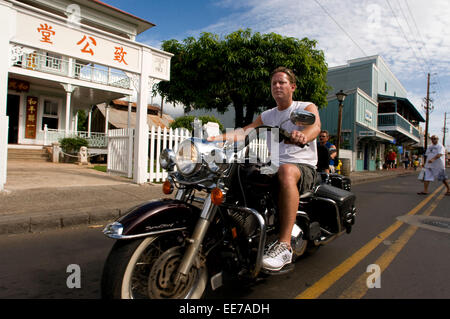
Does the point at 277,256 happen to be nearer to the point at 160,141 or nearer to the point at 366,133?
the point at 160,141

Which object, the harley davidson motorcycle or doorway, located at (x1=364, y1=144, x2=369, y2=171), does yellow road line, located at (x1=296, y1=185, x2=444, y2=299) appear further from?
doorway, located at (x1=364, y1=144, x2=369, y2=171)

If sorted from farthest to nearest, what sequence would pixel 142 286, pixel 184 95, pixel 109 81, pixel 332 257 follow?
pixel 109 81, pixel 184 95, pixel 332 257, pixel 142 286

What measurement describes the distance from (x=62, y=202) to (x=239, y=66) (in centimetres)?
977

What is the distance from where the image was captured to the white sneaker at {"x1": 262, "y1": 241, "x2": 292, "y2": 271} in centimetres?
213

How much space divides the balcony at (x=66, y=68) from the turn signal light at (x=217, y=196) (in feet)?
44.6

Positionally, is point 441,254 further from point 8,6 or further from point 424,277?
point 8,6

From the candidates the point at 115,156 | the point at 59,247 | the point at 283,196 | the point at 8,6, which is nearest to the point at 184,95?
the point at 115,156

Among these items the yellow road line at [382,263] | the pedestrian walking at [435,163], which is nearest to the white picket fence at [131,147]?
the yellow road line at [382,263]

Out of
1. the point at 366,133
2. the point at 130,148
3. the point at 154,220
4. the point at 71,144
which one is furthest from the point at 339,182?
the point at 366,133

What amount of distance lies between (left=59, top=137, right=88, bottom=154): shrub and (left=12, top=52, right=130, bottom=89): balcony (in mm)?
3834

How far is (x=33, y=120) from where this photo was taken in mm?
16359

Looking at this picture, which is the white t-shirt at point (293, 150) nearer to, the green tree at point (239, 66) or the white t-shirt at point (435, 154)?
the white t-shirt at point (435, 154)

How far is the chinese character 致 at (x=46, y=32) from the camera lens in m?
5.88
